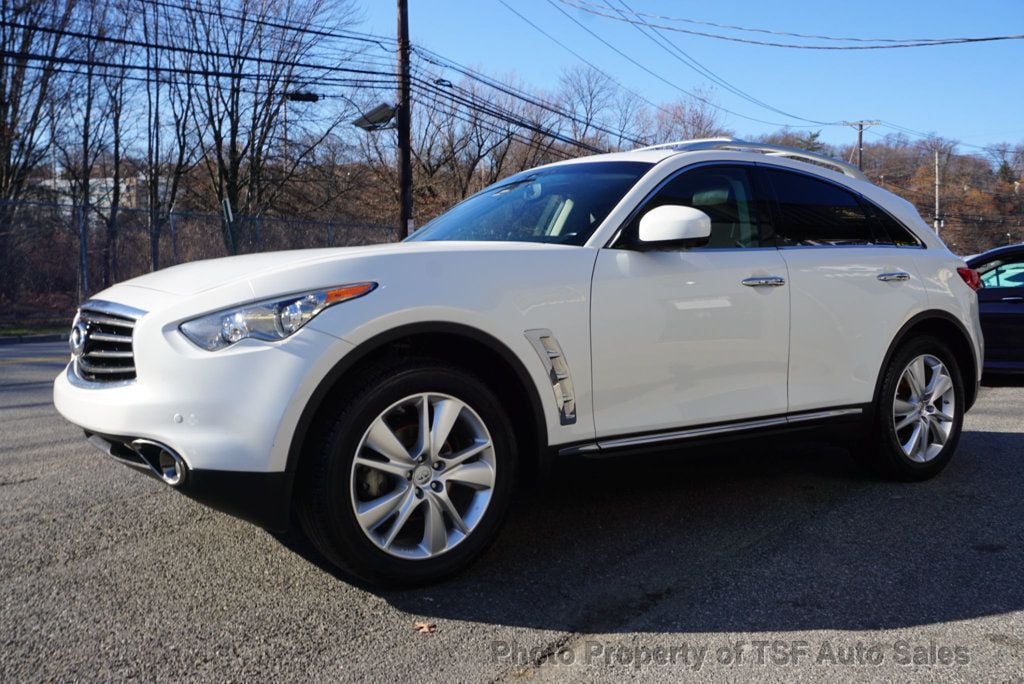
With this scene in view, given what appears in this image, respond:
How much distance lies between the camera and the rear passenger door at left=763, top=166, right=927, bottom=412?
4336mm

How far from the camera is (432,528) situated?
322cm

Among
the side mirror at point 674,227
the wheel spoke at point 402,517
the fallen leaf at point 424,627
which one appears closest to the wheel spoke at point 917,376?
the side mirror at point 674,227

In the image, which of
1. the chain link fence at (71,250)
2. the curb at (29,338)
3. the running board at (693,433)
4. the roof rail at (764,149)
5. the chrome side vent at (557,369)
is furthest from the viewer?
the chain link fence at (71,250)

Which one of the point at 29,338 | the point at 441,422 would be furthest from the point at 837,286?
the point at 29,338

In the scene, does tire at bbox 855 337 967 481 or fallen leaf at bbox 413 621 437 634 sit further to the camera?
tire at bbox 855 337 967 481

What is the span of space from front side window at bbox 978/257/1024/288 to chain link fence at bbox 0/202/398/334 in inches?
707

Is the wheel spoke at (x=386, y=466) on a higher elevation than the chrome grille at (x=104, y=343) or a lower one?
lower

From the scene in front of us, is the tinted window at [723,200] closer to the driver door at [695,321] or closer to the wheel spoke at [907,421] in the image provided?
the driver door at [695,321]

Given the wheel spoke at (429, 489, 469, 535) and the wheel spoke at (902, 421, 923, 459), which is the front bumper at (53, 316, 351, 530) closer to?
the wheel spoke at (429, 489, 469, 535)

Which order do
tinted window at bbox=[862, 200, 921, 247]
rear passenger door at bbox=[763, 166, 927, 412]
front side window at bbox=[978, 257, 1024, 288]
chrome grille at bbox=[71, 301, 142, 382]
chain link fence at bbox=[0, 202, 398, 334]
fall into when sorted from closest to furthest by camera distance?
chrome grille at bbox=[71, 301, 142, 382], rear passenger door at bbox=[763, 166, 927, 412], tinted window at bbox=[862, 200, 921, 247], front side window at bbox=[978, 257, 1024, 288], chain link fence at bbox=[0, 202, 398, 334]

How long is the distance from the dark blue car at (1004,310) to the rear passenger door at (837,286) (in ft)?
15.0

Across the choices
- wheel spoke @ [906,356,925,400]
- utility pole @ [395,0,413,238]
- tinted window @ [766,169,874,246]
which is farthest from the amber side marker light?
utility pole @ [395,0,413,238]

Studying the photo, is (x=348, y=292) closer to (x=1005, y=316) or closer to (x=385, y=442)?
(x=385, y=442)

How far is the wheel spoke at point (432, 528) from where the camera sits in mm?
3221
